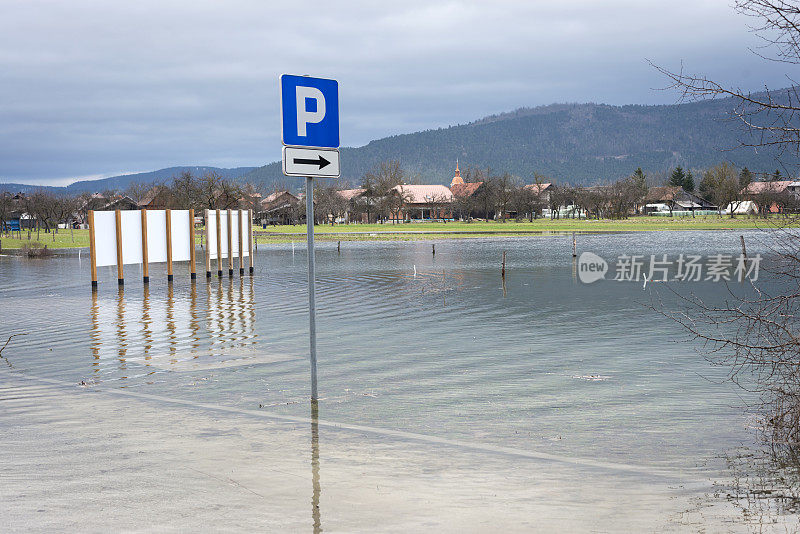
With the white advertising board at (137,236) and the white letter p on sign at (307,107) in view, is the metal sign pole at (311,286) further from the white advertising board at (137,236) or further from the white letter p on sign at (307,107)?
the white advertising board at (137,236)

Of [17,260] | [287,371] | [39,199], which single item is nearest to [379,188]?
[39,199]

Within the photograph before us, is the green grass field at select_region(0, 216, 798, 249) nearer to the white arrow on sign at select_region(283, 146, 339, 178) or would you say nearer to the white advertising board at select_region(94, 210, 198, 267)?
the white advertising board at select_region(94, 210, 198, 267)

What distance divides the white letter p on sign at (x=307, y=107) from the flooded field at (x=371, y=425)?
3.48m

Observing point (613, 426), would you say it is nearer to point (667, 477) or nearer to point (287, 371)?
point (667, 477)

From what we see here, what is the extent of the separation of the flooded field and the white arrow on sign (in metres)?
2.90

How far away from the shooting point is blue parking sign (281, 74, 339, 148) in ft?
28.8

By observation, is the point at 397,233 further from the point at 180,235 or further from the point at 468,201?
the point at 180,235

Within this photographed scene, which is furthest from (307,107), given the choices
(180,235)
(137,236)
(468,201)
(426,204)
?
(426,204)

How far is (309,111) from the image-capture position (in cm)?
906

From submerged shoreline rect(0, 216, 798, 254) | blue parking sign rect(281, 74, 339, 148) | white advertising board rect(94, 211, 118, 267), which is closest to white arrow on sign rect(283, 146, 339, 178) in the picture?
blue parking sign rect(281, 74, 339, 148)

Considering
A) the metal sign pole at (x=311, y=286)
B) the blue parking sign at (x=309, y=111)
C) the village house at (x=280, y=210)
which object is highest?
the village house at (x=280, y=210)

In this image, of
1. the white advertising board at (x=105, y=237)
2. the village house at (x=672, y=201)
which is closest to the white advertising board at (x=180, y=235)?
the white advertising board at (x=105, y=237)

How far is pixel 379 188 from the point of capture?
6412 inches

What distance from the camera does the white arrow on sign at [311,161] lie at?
8.75 metres
